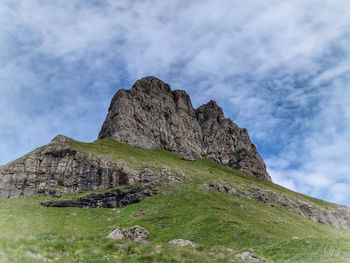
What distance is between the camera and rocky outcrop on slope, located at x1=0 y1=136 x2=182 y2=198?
99.8 m

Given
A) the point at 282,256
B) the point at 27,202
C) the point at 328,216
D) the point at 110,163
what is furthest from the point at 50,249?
the point at 328,216

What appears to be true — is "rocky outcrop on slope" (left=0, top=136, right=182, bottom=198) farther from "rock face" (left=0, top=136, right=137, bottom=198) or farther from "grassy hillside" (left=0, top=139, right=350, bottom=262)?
"grassy hillside" (left=0, top=139, right=350, bottom=262)

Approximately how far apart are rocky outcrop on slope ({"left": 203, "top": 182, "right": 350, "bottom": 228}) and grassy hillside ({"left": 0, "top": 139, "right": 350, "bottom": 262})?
419 cm

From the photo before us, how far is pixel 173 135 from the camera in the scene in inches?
7244

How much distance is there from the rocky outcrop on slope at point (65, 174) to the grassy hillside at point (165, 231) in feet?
16.3

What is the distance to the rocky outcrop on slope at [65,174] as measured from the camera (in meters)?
99.8

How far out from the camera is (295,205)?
4956 inches

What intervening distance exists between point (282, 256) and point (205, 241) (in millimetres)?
30300

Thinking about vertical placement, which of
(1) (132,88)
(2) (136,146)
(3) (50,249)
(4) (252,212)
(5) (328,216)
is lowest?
(3) (50,249)

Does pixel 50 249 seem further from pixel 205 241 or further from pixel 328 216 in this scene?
pixel 328 216

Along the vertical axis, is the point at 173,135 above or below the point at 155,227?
above

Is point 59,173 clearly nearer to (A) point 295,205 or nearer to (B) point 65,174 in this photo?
(B) point 65,174

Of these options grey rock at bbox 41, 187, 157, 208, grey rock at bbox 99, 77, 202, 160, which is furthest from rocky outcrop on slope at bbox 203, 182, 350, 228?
grey rock at bbox 99, 77, 202, 160

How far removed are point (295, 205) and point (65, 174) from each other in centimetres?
6820
